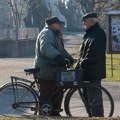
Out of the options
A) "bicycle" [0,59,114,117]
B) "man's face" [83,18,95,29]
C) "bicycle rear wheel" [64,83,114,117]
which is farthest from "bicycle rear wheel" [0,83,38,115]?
"man's face" [83,18,95,29]

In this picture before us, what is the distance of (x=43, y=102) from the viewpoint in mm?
7984

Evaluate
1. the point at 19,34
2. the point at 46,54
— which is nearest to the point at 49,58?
the point at 46,54

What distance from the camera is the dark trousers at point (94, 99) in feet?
25.9

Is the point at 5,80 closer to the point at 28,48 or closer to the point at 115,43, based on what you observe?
the point at 115,43

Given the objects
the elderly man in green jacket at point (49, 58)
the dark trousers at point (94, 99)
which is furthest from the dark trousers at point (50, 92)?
the dark trousers at point (94, 99)

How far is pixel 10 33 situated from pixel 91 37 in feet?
85.4

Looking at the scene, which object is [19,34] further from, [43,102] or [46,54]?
[46,54]

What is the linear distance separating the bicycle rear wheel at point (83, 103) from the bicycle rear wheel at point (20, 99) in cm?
55

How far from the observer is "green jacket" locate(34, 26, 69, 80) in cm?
773

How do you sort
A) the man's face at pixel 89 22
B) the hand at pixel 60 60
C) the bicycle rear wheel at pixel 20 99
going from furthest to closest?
the bicycle rear wheel at pixel 20 99 → the man's face at pixel 89 22 → the hand at pixel 60 60

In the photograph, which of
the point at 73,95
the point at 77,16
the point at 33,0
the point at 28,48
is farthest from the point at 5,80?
the point at 77,16

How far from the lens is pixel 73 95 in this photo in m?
8.05

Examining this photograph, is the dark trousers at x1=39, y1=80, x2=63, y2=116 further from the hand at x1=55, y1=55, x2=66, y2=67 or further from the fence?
the fence

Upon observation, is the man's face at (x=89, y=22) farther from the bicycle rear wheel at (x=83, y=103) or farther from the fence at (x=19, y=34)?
the fence at (x=19, y=34)
